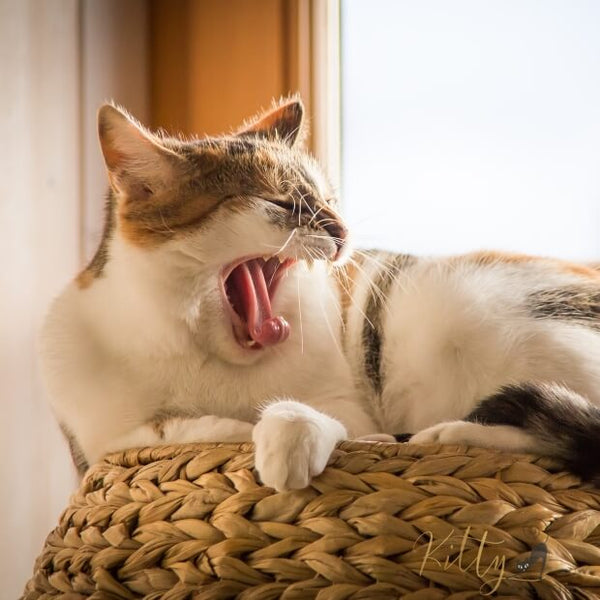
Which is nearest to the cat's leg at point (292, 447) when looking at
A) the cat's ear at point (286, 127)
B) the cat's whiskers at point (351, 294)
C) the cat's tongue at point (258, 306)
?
the cat's tongue at point (258, 306)

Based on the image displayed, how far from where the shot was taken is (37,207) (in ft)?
5.65

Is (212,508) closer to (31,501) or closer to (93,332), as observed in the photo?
(93,332)

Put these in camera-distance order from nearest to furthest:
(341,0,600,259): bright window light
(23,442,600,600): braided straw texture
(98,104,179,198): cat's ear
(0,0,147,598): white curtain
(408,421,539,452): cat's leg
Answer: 1. (23,442,600,600): braided straw texture
2. (408,421,539,452): cat's leg
3. (98,104,179,198): cat's ear
4. (0,0,147,598): white curtain
5. (341,0,600,259): bright window light

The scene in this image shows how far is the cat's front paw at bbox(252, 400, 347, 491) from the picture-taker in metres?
0.77

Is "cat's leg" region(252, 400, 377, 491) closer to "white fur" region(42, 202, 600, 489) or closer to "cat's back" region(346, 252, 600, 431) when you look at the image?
"white fur" region(42, 202, 600, 489)

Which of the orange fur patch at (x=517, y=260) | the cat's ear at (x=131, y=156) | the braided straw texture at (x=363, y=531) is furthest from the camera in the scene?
the orange fur patch at (x=517, y=260)

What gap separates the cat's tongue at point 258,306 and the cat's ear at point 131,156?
164 millimetres

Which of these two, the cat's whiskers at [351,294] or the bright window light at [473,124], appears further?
the bright window light at [473,124]

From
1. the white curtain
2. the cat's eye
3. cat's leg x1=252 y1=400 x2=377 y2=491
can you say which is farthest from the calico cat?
the white curtain

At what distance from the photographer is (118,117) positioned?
0.98 metres

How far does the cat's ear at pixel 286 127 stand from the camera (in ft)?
3.98

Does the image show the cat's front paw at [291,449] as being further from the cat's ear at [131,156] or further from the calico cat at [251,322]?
the cat's ear at [131,156]

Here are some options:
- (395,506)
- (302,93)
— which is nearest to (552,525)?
(395,506)

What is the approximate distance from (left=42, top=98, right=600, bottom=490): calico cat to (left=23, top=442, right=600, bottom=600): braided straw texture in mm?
131
